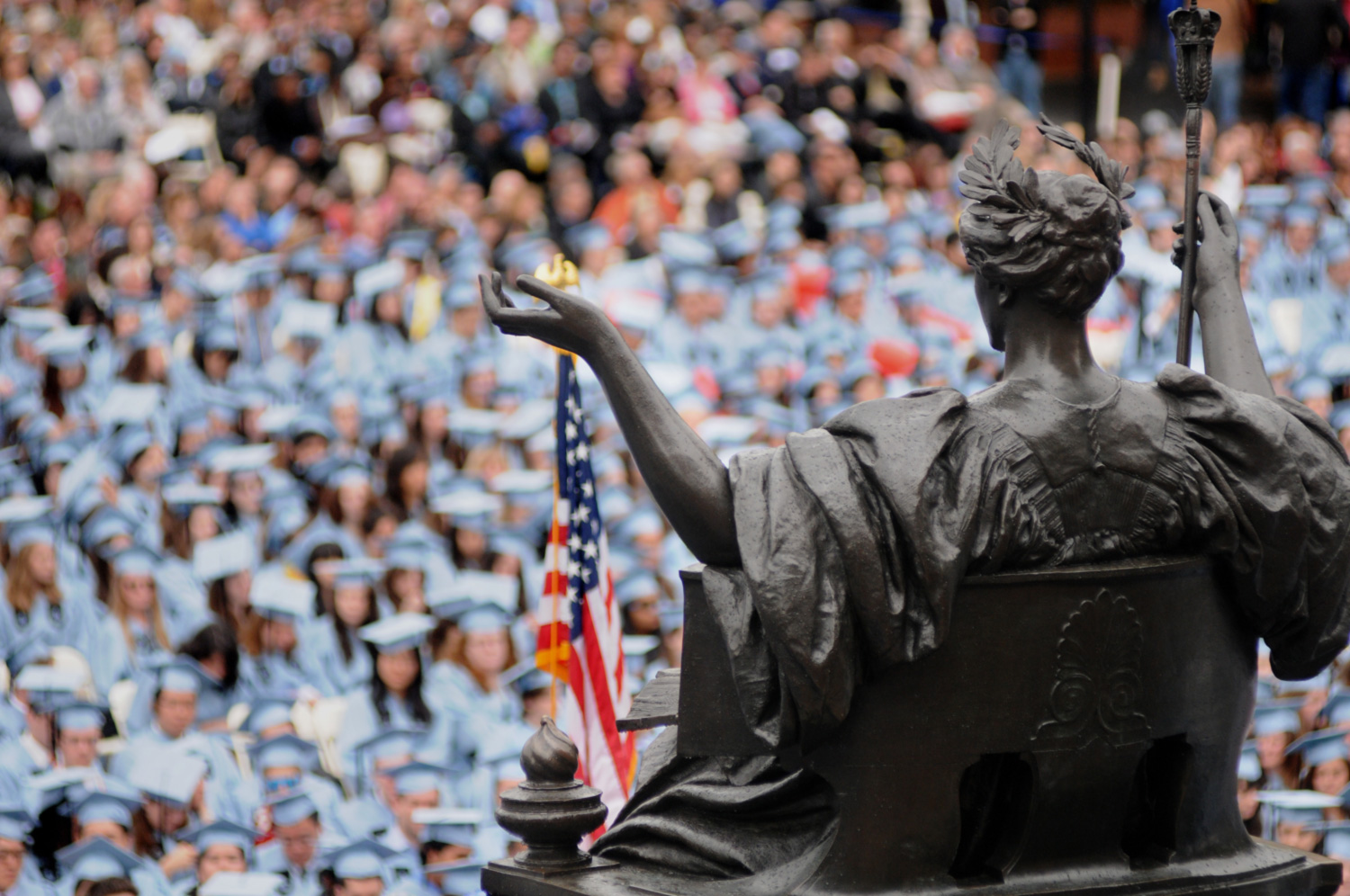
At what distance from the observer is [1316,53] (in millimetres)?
17625

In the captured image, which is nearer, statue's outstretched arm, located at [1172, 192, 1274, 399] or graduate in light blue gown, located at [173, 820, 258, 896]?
statue's outstretched arm, located at [1172, 192, 1274, 399]

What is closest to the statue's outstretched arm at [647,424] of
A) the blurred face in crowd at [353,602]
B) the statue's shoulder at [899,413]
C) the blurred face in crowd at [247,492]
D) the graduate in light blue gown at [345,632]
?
the statue's shoulder at [899,413]

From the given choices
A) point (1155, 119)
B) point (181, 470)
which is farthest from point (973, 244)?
point (1155, 119)

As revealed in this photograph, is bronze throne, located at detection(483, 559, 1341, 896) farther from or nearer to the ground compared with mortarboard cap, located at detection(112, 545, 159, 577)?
farther from the ground

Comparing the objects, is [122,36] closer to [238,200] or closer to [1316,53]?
[238,200]

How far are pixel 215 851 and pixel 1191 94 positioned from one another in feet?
18.1

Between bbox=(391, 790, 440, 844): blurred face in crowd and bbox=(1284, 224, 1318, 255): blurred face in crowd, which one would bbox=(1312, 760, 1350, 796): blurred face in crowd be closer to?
bbox=(391, 790, 440, 844): blurred face in crowd

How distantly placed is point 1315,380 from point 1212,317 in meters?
9.24

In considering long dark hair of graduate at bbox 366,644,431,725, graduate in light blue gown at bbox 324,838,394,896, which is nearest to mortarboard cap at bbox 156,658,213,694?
long dark hair of graduate at bbox 366,644,431,725

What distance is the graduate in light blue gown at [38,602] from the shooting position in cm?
1073

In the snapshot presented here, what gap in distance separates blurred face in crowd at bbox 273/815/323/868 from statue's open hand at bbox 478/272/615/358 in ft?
17.6

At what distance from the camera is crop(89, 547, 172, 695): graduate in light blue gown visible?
10539mm

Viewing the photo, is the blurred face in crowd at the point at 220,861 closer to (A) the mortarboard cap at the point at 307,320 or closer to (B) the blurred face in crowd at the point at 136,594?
(B) the blurred face in crowd at the point at 136,594

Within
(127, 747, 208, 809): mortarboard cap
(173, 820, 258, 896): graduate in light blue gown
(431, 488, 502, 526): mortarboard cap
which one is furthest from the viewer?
(431, 488, 502, 526): mortarboard cap
